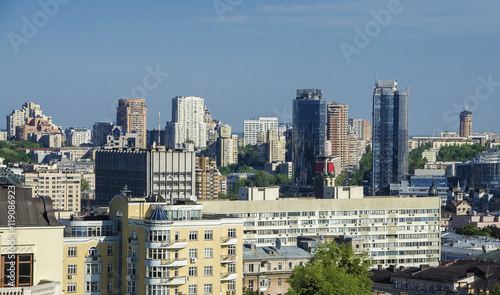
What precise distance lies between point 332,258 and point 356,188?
92.7ft

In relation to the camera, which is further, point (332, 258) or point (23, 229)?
point (332, 258)

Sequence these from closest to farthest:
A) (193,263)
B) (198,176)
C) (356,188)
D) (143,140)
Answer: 1. (193,263)
2. (356,188)
3. (198,176)
4. (143,140)

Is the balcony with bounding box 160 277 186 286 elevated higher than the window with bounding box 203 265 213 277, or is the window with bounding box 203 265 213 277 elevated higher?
the window with bounding box 203 265 213 277

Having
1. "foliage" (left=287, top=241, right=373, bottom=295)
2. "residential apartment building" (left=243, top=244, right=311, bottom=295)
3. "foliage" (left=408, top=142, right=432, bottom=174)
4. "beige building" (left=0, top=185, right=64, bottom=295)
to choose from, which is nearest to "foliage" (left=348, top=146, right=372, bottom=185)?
"foliage" (left=408, top=142, right=432, bottom=174)

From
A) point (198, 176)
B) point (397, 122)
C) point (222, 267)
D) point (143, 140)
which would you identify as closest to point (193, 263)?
point (222, 267)

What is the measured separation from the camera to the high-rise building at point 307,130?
17238 centimetres

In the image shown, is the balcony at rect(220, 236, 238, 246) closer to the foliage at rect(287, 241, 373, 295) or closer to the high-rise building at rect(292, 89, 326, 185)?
the foliage at rect(287, 241, 373, 295)

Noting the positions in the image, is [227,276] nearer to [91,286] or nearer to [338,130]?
[91,286]

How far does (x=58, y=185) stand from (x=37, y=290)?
9977 cm

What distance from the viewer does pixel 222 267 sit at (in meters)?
32.9

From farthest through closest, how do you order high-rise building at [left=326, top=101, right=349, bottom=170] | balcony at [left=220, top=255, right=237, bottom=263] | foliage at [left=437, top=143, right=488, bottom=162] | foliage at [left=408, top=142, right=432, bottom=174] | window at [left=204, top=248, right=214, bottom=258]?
high-rise building at [left=326, top=101, right=349, bottom=170] → foliage at [left=437, top=143, right=488, bottom=162] → foliage at [left=408, top=142, right=432, bottom=174] → balcony at [left=220, top=255, right=237, bottom=263] → window at [left=204, top=248, right=214, bottom=258]

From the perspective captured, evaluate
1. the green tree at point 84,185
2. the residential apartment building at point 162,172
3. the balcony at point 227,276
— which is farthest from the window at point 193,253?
the green tree at point 84,185

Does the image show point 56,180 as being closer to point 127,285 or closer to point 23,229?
point 127,285

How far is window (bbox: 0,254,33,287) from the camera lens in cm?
1977
